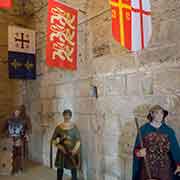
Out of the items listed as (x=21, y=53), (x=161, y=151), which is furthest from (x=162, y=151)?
(x=21, y=53)

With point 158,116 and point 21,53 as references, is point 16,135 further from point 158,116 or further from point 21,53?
point 158,116

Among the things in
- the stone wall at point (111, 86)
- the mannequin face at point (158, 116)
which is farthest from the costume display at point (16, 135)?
the mannequin face at point (158, 116)

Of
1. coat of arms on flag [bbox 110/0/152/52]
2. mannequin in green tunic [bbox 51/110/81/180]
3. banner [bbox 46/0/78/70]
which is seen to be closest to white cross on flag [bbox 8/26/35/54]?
banner [bbox 46/0/78/70]

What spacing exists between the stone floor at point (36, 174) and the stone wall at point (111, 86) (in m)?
0.47

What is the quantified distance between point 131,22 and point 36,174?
97.8 inches

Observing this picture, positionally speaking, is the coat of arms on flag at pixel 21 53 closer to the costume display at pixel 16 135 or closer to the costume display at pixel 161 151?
the costume display at pixel 16 135

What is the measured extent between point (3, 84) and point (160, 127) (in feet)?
11.0

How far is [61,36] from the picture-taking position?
272cm

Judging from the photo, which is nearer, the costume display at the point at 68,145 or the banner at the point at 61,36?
the banner at the point at 61,36

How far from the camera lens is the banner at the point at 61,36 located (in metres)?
2.63

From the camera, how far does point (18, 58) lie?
3912mm

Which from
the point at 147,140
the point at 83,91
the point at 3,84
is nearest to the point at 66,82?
the point at 83,91

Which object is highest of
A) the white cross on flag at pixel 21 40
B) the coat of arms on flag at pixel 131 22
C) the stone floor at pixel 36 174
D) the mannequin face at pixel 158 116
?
the white cross on flag at pixel 21 40

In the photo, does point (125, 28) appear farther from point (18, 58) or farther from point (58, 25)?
point (18, 58)
